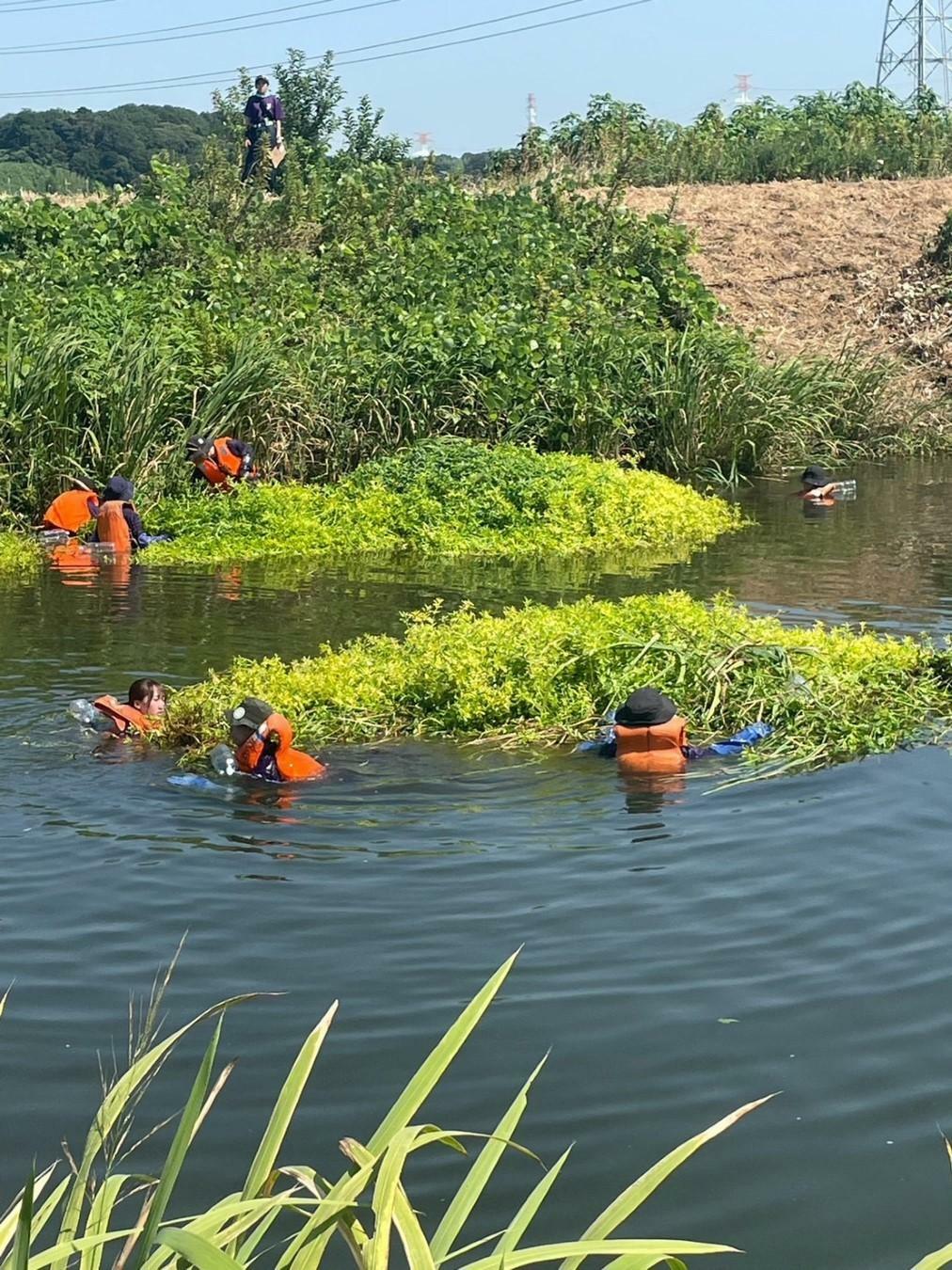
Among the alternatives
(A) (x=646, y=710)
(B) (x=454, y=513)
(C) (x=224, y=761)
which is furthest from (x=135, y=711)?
(B) (x=454, y=513)

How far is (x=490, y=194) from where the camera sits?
3384 cm

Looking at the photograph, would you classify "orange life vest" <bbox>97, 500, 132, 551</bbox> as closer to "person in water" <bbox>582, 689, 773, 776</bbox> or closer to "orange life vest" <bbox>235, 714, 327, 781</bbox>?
"orange life vest" <bbox>235, 714, 327, 781</bbox>

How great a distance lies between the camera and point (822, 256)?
35.8 metres

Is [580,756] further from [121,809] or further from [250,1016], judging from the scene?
[250,1016]

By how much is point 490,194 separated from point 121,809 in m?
25.5

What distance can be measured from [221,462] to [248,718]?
36.4 ft

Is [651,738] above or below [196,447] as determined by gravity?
below

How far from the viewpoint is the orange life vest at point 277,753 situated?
10.5 m

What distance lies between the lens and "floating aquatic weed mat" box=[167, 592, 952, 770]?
37.8 ft

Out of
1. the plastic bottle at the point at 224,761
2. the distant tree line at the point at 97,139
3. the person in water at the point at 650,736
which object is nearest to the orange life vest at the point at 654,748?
the person in water at the point at 650,736

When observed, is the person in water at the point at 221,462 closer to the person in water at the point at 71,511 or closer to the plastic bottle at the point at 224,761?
the person in water at the point at 71,511

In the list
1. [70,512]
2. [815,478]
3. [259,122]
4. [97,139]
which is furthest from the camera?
[97,139]

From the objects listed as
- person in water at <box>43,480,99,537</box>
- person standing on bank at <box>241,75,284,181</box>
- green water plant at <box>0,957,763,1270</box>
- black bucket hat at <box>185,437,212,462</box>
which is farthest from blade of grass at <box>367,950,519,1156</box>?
person standing on bank at <box>241,75,284,181</box>

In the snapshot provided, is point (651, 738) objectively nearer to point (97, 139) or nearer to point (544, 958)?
point (544, 958)
